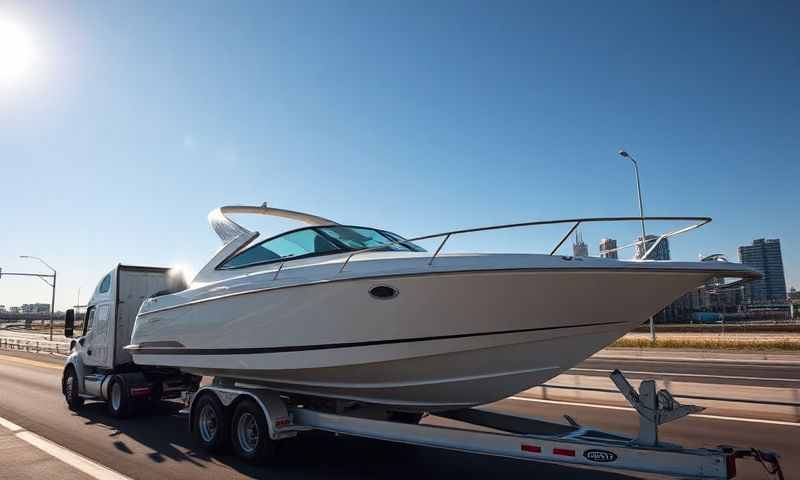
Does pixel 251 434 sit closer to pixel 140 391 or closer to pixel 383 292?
pixel 383 292

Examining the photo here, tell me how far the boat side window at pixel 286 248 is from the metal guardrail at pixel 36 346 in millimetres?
23507

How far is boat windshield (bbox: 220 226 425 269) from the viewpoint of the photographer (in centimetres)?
584

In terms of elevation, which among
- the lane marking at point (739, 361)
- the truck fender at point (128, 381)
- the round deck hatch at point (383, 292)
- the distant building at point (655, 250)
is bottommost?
the lane marking at point (739, 361)

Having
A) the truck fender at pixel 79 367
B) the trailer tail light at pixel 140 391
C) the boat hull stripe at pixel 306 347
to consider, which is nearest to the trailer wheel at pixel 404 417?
the boat hull stripe at pixel 306 347

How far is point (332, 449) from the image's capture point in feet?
21.2

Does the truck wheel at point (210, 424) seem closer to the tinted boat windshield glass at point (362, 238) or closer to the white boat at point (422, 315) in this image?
the white boat at point (422, 315)

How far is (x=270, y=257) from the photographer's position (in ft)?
21.0

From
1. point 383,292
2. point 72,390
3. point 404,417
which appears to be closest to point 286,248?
point 383,292

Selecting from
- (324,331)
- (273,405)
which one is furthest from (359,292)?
(273,405)

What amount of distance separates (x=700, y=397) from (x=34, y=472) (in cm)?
915

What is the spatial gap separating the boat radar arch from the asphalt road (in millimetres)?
3032

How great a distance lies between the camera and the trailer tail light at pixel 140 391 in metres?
8.40

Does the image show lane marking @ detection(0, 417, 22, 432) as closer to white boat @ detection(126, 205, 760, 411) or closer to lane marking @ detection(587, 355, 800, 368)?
white boat @ detection(126, 205, 760, 411)

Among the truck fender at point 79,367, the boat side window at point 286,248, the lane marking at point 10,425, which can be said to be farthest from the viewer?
the truck fender at point 79,367
